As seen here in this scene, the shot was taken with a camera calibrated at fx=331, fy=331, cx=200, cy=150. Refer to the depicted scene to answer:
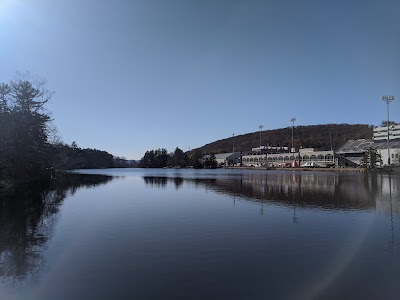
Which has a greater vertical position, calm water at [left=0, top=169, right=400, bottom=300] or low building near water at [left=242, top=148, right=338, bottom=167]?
low building near water at [left=242, top=148, right=338, bottom=167]

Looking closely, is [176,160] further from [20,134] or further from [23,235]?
[23,235]

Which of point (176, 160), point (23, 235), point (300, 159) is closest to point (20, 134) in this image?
point (23, 235)

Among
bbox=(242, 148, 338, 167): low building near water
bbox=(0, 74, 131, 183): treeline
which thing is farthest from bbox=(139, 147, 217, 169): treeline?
bbox=(0, 74, 131, 183): treeline

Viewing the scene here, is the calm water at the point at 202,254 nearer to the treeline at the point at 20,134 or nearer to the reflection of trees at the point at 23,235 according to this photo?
the reflection of trees at the point at 23,235

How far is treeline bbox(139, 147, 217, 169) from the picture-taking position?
146m

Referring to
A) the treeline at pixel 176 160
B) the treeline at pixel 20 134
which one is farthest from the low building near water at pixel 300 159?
the treeline at pixel 20 134

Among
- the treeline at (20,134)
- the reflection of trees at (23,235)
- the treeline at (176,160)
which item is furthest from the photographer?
the treeline at (176,160)

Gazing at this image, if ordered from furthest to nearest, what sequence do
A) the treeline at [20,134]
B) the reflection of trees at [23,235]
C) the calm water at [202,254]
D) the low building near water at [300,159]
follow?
the low building near water at [300,159] → the treeline at [20,134] → the reflection of trees at [23,235] → the calm water at [202,254]

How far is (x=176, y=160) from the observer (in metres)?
171

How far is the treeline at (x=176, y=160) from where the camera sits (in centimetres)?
14554

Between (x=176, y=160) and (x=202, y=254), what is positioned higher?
(x=176, y=160)

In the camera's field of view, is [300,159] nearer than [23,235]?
No

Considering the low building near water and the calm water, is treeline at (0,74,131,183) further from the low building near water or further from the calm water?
the low building near water

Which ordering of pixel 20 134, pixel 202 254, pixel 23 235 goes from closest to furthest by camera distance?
pixel 202 254 → pixel 23 235 → pixel 20 134
